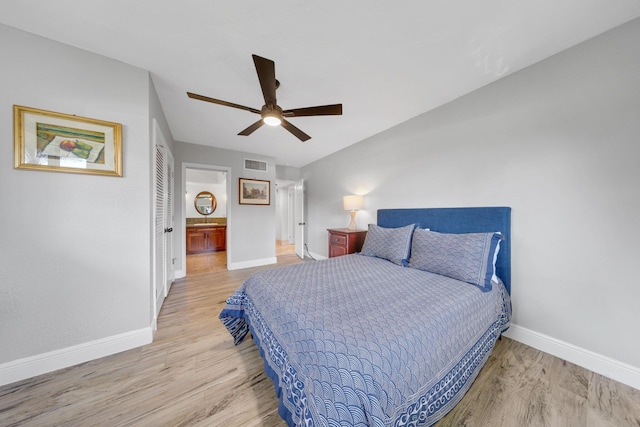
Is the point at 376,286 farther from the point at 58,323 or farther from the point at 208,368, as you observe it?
the point at 58,323

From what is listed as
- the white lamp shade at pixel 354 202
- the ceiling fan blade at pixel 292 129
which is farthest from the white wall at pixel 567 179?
the ceiling fan blade at pixel 292 129

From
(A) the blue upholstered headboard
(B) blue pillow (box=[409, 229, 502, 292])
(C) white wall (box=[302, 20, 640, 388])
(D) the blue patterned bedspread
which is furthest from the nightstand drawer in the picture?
(C) white wall (box=[302, 20, 640, 388])

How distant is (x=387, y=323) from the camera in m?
1.07

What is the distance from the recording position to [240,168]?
4305 mm

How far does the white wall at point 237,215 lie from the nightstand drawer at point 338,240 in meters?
1.74

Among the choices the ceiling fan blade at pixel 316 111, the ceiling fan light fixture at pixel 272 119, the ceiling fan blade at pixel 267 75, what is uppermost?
the ceiling fan blade at pixel 267 75

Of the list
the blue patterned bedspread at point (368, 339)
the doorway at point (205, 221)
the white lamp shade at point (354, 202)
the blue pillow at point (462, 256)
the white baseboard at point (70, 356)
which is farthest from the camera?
the doorway at point (205, 221)

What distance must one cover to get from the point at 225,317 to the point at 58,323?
122cm

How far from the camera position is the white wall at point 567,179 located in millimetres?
1444

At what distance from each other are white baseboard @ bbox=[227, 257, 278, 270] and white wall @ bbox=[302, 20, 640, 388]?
3737mm

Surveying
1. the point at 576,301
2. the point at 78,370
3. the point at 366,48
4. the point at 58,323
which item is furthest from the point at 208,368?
the point at 576,301

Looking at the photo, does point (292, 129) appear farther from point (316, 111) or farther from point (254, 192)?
point (254, 192)

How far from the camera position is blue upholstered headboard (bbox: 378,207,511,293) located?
1947 millimetres

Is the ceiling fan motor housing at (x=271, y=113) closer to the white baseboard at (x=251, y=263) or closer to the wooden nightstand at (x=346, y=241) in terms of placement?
the wooden nightstand at (x=346, y=241)
